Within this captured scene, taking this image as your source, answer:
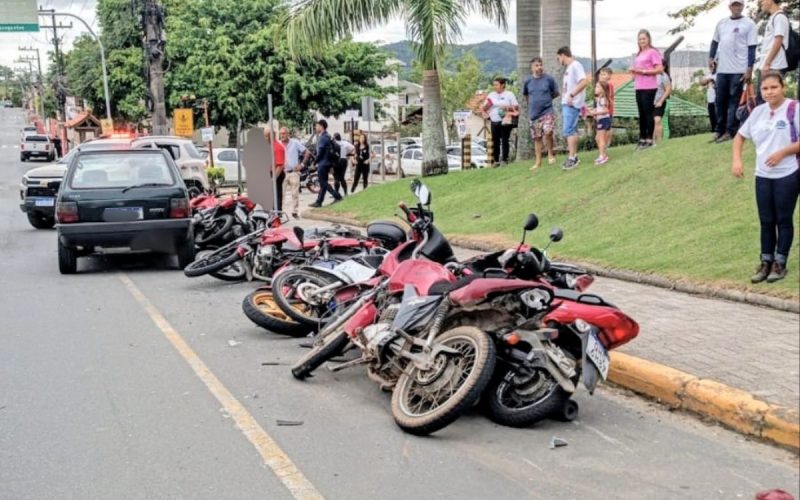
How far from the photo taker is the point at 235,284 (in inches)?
410

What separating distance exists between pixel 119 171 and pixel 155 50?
13.6m

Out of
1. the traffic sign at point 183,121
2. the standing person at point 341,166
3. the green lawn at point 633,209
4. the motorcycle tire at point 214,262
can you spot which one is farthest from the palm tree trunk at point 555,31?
the traffic sign at point 183,121

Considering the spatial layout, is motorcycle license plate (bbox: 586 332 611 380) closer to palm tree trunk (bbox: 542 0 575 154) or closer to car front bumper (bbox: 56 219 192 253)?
car front bumper (bbox: 56 219 192 253)

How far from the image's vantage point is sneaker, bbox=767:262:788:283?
12.6 feet

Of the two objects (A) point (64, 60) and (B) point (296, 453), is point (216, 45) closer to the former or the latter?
(B) point (296, 453)

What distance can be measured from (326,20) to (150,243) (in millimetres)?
7895

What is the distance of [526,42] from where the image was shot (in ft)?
54.6

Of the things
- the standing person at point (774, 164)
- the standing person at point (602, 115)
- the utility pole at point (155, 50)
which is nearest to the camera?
the standing person at point (774, 164)

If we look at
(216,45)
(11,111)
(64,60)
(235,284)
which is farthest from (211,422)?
(11,111)

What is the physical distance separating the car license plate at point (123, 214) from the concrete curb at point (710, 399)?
7339mm

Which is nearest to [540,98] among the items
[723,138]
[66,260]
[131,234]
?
[723,138]

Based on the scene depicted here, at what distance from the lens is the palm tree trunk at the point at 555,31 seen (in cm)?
1527

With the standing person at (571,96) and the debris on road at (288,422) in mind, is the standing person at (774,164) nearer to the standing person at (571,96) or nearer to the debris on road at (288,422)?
the debris on road at (288,422)

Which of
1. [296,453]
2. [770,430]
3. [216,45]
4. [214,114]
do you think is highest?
[216,45]
